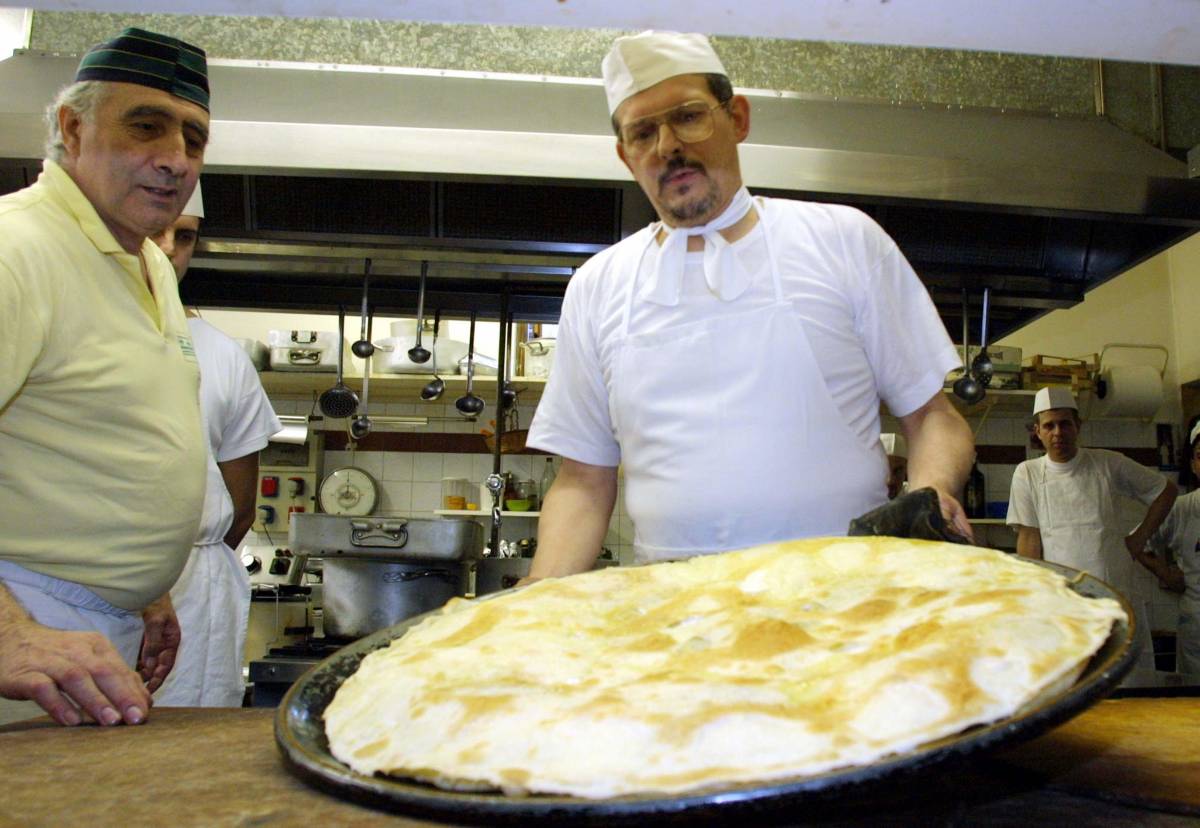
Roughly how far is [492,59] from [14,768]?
2.51 metres

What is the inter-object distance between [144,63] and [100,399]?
565mm

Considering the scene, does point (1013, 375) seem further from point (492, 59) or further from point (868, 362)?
point (868, 362)

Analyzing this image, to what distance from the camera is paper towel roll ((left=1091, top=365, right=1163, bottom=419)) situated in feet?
19.6

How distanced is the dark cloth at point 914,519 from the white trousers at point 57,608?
0.94 metres

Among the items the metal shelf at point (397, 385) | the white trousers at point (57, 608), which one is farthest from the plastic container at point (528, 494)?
the white trousers at point (57, 608)

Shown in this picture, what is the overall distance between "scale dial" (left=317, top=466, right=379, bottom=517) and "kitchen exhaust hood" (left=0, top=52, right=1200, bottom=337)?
305 centimetres

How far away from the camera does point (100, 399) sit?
1231 mm

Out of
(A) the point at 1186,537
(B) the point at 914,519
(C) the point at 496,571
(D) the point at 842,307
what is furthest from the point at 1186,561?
(B) the point at 914,519

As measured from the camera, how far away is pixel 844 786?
1.54 feet

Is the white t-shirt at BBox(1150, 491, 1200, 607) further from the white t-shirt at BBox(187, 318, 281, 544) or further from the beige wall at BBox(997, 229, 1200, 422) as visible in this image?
the white t-shirt at BBox(187, 318, 281, 544)

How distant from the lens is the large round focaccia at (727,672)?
523 millimetres

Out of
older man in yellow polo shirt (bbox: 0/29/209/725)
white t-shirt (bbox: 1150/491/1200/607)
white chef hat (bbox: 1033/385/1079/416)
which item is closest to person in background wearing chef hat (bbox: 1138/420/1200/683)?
white t-shirt (bbox: 1150/491/1200/607)

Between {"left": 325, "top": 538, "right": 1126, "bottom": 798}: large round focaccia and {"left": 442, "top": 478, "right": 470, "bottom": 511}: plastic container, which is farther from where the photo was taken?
{"left": 442, "top": 478, "right": 470, "bottom": 511}: plastic container

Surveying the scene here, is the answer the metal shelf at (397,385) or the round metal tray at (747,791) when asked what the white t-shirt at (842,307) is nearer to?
the round metal tray at (747,791)
